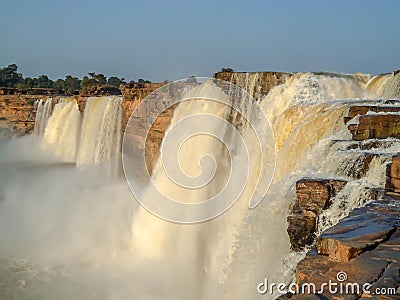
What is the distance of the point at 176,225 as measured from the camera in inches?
346

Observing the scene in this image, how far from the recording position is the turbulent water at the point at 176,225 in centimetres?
532

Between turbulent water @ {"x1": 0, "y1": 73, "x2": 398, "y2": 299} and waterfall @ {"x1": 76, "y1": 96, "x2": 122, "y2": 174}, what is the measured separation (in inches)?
2.1

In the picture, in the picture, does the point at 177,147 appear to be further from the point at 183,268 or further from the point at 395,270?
the point at 395,270

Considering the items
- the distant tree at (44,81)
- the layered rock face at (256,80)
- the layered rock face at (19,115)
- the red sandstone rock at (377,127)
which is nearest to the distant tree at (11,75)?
the distant tree at (44,81)

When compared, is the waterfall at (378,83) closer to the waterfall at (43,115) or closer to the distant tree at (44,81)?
the waterfall at (43,115)

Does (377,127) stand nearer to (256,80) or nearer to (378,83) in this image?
(378,83)

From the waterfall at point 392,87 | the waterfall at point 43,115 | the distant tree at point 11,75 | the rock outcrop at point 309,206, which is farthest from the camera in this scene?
the distant tree at point 11,75

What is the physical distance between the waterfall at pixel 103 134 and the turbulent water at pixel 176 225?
5 centimetres

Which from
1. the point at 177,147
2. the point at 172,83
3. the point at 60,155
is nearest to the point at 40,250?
the point at 177,147

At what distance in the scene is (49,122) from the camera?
71.4 feet

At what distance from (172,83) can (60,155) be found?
9097 millimetres

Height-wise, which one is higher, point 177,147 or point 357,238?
point 177,147

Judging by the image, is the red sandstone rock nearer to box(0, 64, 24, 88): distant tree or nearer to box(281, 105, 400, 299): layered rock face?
box(281, 105, 400, 299): layered rock face

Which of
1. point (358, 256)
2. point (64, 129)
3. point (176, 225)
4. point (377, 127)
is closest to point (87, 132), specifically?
point (64, 129)
